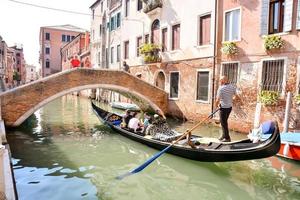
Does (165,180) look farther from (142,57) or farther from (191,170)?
(142,57)

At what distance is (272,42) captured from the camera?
22.9ft

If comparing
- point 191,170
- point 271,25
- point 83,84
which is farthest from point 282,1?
point 83,84

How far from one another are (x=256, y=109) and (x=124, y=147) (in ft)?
11.1

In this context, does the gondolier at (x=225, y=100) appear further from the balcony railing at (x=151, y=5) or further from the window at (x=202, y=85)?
the balcony railing at (x=151, y=5)

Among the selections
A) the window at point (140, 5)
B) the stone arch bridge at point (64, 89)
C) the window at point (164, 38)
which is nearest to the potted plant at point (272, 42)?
the stone arch bridge at point (64, 89)

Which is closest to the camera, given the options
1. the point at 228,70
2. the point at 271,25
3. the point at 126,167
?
the point at 126,167

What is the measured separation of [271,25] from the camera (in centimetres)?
Result: 729

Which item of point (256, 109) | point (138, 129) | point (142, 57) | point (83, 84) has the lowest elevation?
point (138, 129)

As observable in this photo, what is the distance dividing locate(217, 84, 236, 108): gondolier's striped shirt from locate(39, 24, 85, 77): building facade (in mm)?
33951

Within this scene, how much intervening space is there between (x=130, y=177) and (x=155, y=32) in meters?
8.51

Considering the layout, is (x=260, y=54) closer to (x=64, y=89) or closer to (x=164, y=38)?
(x=164, y=38)

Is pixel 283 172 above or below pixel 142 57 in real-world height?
below

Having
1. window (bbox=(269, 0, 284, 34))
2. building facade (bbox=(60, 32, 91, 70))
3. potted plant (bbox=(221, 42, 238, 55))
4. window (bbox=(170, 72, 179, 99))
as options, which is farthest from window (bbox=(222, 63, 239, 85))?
building facade (bbox=(60, 32, 91, 70))

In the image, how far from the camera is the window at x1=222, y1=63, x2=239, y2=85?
8250 millimetres
